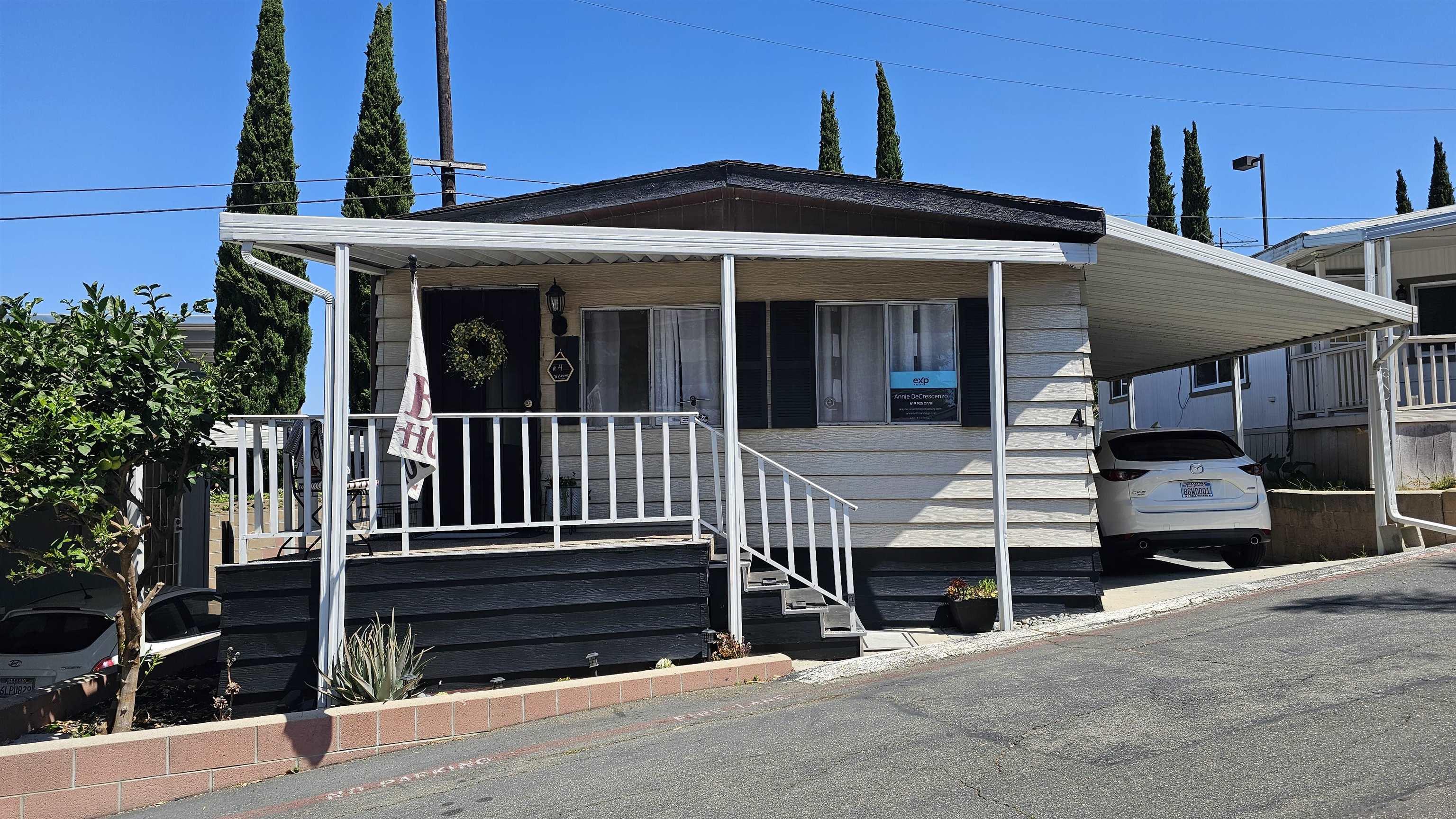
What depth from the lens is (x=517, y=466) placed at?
9047mm

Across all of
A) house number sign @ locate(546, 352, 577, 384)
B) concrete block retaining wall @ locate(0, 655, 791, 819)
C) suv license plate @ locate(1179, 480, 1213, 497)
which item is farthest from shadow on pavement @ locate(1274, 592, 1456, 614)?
house number sign @ locate(546, 352, 577, 384)

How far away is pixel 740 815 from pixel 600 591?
292 cm

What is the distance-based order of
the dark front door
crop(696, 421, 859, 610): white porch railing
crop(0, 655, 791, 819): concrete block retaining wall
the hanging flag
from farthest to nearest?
the dark front door < crop(696, 421, 859, 610): white porch railing < the hanging flag < crop(0, 655, 791, 819): concrete block retaining wall

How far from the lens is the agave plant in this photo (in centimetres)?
646

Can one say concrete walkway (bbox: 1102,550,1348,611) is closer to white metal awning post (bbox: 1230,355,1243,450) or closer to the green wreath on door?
white metal awning post (bbox: 1230,355,1243,450)

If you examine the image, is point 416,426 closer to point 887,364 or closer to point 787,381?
point 787,381

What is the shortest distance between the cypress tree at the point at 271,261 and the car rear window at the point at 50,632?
8072 mm

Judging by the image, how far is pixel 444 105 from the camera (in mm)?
16531

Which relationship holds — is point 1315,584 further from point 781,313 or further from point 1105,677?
point 781,313

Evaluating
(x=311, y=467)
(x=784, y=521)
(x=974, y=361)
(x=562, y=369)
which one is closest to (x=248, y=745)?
(x=311, y=467)

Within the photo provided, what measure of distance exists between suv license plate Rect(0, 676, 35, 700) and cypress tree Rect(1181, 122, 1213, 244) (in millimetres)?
29035

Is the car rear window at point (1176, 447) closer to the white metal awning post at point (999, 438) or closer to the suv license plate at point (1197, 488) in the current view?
the suv license plate at point (1197, 488)

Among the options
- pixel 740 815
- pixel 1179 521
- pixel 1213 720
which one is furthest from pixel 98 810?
pixel 1179 521

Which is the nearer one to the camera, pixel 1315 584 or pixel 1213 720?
pixel 1213 720
